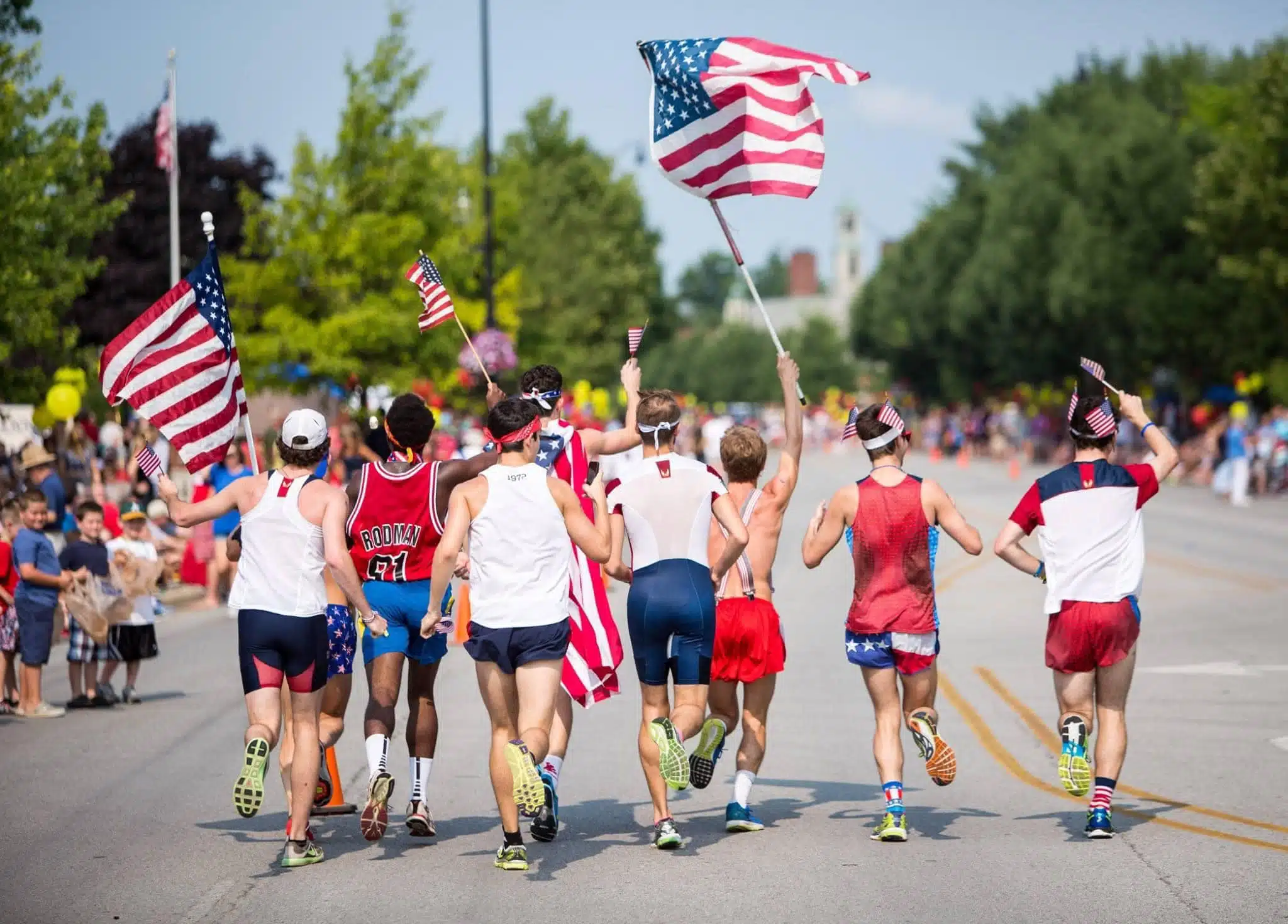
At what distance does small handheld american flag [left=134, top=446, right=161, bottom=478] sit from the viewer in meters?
8.67

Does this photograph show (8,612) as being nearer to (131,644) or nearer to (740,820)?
(131,644)

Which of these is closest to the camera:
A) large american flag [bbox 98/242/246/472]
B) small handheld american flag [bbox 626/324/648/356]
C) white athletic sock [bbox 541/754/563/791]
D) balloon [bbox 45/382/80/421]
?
white athletic sock [bbox 541/754/563/791]

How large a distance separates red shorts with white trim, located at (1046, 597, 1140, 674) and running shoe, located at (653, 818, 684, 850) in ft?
6.33

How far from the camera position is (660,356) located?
169m

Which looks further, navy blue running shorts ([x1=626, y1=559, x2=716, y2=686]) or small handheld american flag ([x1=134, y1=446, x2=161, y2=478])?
small handheld american flag ([x1=134, y1=446, x2=161, y2=478])

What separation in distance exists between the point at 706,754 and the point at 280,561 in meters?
2.13

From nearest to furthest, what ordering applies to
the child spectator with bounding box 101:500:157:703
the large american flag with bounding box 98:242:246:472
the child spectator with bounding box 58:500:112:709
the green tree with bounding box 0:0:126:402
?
the large american flag with bounding box 98:242:246:472
the child spectator with bounding box 58:500:112:709
the child spectator with bounding box 101:500:157:703
the green tree with bounding box 0:0:126:402

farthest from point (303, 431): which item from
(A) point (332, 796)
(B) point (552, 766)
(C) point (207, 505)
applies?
(A) point (332, 796)

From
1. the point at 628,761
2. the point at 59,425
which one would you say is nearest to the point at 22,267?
the point at 59,425

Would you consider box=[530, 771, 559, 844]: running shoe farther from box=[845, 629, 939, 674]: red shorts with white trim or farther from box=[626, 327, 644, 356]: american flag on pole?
box=[626, 327, 644, 356]: american flag on pole

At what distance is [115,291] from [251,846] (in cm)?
5207

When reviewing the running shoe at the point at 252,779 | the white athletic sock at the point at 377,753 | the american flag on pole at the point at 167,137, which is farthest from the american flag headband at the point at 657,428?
the american flag on pole at the point at 167,137

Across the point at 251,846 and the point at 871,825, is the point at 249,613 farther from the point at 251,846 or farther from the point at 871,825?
the point at 871,825

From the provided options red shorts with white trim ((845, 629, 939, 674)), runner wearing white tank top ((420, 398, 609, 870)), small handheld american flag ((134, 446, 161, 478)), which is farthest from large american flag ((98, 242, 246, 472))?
red shorts with white trim ((845, 629, 939, 674))
